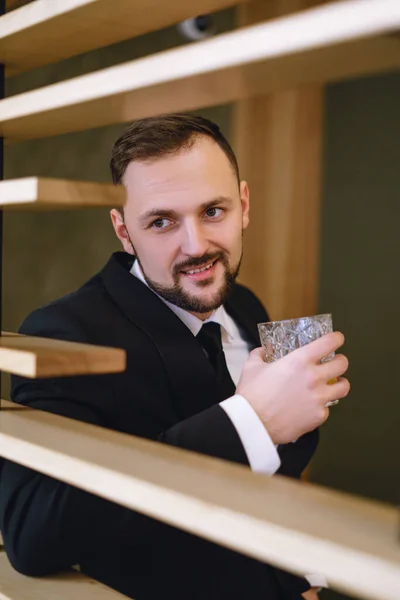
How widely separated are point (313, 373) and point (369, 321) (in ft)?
7.44

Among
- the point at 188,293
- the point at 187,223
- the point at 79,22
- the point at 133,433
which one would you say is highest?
the point at 79,22

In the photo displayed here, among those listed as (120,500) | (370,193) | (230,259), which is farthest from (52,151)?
(120,500)

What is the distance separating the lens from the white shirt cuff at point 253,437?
78 centimetres

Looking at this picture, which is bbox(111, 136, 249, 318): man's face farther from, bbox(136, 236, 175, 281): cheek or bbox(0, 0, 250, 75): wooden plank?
bbox(0, 0, 250, 75): wooden plank

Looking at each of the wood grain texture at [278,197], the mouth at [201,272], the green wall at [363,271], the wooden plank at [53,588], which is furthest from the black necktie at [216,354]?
the green wall at [363,271]

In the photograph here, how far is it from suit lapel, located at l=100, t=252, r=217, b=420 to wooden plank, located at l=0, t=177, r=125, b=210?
50 cm

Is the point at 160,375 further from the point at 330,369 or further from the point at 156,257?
the point at 330,369

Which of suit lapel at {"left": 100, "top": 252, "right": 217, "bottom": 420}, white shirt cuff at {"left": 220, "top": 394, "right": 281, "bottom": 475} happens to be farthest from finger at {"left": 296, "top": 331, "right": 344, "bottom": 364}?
suit lapel at {"left": 100, "top": 252, "right": 217, "bottom": 420}

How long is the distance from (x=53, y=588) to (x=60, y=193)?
1.67ft

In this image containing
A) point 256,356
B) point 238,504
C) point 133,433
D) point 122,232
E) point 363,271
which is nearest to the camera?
point 238,504

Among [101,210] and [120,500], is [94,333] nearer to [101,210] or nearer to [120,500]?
[120,500]

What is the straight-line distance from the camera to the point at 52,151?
2.56 metres

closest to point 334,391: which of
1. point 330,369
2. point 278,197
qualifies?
point 330,369

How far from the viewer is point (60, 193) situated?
570mm
